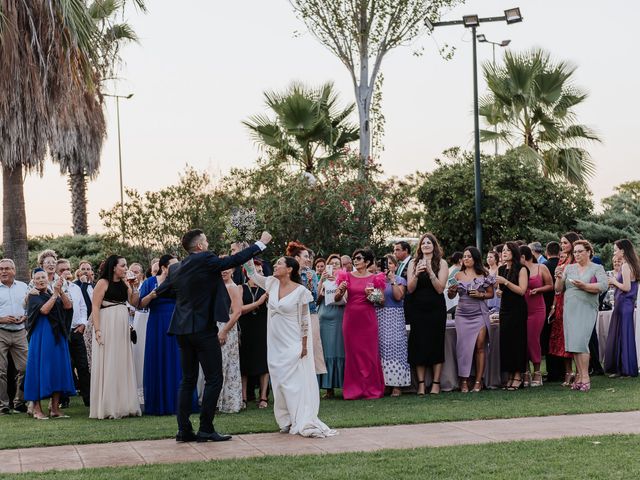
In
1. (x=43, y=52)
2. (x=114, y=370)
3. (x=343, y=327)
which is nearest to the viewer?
(x=114, y=370)

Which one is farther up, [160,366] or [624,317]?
[624,317]

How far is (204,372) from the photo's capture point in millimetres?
9555

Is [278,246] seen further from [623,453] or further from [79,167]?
[623,453]

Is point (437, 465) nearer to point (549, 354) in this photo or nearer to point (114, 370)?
point (114, 370)

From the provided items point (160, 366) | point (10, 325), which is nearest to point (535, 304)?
point (160, 366)

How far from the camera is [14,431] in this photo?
10.5 metres

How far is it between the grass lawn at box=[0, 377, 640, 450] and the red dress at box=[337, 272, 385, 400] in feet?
1.10

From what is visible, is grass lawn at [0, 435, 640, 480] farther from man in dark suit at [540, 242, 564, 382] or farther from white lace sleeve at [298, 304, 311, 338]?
man in dark suit at [540, 242, 564, 382]

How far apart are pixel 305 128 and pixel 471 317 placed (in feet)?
51.0

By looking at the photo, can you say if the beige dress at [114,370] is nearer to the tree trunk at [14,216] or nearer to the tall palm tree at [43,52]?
the tall palm tree at [43,52]

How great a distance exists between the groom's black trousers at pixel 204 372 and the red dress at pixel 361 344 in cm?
392

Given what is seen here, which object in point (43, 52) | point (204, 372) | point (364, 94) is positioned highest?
point (364, 94)

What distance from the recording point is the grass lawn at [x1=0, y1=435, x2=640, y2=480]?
7438mm

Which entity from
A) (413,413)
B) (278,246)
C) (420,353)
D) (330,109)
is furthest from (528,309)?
(330,109)
